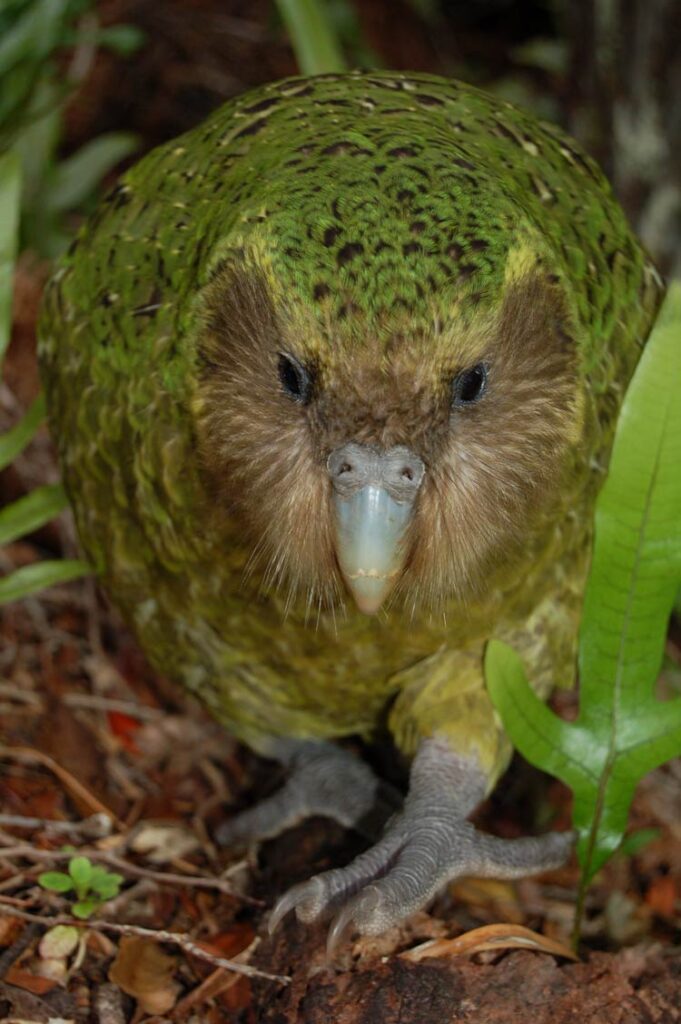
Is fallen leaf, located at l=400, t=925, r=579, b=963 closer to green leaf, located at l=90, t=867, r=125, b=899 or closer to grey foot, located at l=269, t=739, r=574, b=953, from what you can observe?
grey foot, located at l=269, t=739, r=574, b=953

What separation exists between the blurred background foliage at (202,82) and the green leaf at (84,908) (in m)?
0.90

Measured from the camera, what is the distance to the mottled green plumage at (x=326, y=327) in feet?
7.68

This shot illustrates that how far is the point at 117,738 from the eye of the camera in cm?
381

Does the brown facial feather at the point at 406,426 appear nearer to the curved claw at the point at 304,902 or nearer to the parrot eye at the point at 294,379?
the parrot eye at the point at 294,379

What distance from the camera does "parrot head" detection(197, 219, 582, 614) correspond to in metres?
2.30

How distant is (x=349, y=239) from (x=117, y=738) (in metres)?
1.98

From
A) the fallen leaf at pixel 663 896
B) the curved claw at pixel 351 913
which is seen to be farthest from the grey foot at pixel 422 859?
the fallen leaf at pixel 663 896

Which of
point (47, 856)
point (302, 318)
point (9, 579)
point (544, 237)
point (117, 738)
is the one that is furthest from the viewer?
point (117, 738)

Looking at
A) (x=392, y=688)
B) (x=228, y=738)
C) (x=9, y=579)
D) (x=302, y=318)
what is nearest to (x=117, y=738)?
(x=228, y=738)

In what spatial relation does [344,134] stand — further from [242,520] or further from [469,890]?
[469,890]

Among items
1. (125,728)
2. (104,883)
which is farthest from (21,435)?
(104,883)

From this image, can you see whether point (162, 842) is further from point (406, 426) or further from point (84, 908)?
point (406, 426)

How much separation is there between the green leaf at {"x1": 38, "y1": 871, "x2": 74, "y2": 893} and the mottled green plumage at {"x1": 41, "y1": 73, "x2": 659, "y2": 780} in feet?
1.95

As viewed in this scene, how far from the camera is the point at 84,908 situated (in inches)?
115
